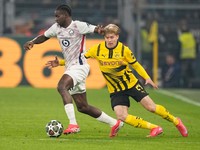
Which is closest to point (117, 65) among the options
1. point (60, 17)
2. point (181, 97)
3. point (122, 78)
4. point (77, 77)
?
point (122, 78)

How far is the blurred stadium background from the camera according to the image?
2878 cm

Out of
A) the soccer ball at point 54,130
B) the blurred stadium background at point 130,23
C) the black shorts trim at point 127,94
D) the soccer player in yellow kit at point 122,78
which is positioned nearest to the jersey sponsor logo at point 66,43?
the soccer player in yellow kit at point 122,78

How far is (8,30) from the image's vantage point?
98.5ft

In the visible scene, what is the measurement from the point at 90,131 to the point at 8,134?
65.0 inches

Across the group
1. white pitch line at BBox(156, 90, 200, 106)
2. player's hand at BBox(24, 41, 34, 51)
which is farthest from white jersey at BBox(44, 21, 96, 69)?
white pitch line at BBox(156, 90, 200, 106)

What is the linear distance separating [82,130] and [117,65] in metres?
1.83

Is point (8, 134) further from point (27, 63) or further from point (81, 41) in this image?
point (27, 63)

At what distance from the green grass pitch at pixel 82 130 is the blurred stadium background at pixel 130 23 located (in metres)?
5.15

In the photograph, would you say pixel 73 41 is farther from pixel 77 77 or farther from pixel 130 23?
pixel 130 23

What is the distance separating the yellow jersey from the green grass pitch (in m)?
0.89

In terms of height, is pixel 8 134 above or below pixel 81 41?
below

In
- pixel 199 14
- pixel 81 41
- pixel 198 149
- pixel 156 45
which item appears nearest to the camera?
pixel 198 149

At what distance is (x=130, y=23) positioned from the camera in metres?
31.1

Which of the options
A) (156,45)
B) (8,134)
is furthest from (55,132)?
(156,45)
